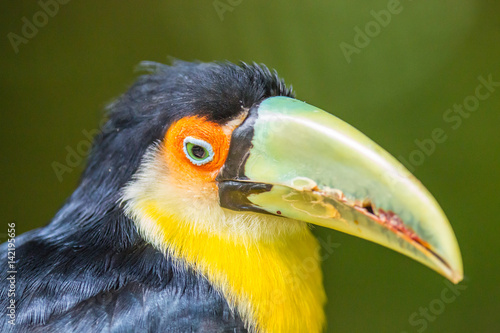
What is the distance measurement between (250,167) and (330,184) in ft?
0.90

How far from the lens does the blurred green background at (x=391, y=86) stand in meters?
3.25

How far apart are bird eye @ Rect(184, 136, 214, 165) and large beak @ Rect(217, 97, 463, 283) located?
0.23 feet

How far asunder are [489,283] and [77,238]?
2.68 meters

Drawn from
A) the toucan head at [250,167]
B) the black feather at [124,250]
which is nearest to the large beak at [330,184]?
the toucan head at [250,167]

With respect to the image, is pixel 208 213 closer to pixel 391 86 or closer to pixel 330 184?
pixel 330 184

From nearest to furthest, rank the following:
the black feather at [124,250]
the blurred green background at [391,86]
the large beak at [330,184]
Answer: the large beak at [330,184] → the black feather at [124,250] → the blurred green background at [391,86]

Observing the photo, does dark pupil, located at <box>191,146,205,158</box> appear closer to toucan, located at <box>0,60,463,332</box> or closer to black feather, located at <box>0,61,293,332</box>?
toucan, located at <box>0,60,463,332</box>

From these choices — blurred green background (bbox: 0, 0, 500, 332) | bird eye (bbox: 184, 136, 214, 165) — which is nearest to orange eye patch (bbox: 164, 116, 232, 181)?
bird eye (bbox: 184, 136, 214, 165)

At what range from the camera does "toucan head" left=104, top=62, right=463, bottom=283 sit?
1546 millimetres

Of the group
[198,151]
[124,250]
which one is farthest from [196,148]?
[124,250]

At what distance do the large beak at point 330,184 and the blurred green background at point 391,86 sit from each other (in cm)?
159

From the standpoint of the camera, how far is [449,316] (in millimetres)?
3393

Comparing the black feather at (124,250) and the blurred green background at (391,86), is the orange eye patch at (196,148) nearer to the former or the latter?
the black feather at (124,250)

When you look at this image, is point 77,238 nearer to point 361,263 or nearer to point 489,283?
point 361,263
